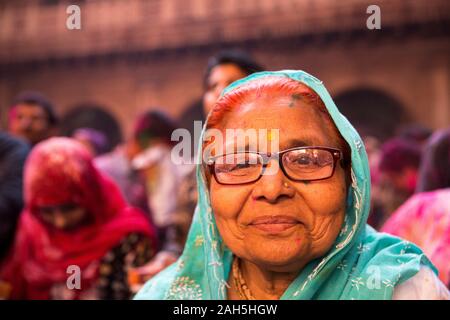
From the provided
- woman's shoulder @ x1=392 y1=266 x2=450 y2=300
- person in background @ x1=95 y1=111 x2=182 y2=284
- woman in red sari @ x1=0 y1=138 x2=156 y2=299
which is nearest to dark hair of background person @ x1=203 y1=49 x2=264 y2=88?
woman in red sari @ x1=0 y1=138 x2=156 y2=299

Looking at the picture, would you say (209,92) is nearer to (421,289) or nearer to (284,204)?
(284,204)

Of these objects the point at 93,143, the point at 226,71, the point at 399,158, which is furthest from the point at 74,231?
the point at 93,143

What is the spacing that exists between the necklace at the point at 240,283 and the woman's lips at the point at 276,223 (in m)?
0.22

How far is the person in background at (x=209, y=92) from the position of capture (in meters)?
2.82

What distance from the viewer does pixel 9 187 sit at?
3.24m

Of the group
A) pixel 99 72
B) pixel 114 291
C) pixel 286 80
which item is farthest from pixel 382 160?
pixel 99 72

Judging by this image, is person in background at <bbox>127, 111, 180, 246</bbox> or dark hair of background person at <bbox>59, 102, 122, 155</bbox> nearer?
person in background at <bbox>127, 111, 180, 246</bbox>

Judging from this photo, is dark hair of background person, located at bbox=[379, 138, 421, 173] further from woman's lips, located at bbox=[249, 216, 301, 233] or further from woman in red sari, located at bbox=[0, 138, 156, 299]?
woman's lips, located at bbox=[249, 216, 301, 233]

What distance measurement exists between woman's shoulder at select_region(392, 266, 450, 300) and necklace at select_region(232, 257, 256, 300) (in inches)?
13.4

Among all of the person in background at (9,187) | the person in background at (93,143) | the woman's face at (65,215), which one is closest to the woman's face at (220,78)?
the woman's face at (65,215)

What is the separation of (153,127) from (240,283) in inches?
113

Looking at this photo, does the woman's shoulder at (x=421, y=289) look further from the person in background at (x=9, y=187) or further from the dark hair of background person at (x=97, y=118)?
the dark hair of background person at (x=97, y=118)

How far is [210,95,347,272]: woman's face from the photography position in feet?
4.46

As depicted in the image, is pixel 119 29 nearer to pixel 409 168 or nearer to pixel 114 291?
pixel 409 168
